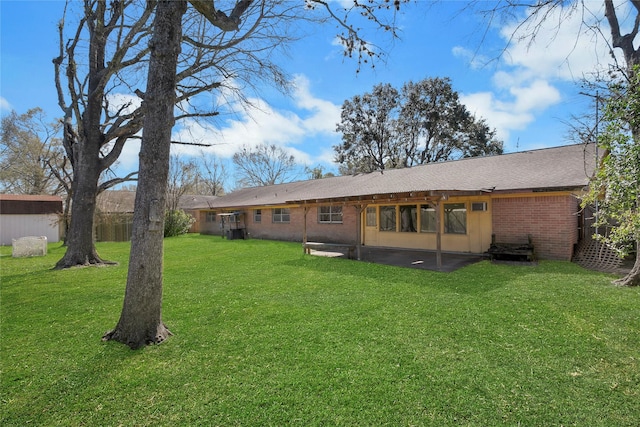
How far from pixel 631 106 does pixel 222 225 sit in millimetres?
21329

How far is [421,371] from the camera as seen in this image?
3.05m

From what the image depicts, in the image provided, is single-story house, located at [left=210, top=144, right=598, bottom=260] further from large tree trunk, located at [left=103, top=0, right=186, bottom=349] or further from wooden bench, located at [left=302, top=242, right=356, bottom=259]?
large tree trunk, located at [left=103, top=0, right=186, bottom=349]

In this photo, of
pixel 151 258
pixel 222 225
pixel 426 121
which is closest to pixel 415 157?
pixel 426 121

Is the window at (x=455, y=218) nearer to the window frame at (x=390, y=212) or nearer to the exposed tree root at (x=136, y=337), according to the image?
the window frame at (x=390, y=212)

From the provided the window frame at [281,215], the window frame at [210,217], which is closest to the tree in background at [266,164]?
the window frame at [210,217]

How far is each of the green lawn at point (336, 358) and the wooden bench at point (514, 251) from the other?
2654 millimetres

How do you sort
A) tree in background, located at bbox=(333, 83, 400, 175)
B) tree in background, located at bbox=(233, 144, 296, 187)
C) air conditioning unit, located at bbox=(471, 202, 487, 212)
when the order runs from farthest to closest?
tree in background, located at bbox=(233, 144, 296, 187) → tree in background, located at bbox=(333, 83, 400, 175) → air conditioning unit, located at bbox=(471, 202, 487, 212)

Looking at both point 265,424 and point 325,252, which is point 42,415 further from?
point 325,252

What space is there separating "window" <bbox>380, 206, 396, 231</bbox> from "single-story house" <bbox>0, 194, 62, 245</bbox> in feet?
58.9

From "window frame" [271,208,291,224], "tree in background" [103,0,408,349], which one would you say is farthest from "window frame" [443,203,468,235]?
"tree in background" [103,0,408,349]

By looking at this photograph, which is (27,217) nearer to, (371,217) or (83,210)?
(83,210)

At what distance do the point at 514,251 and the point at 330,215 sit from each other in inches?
328

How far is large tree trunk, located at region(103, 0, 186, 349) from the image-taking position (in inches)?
143

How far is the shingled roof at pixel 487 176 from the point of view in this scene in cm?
929
